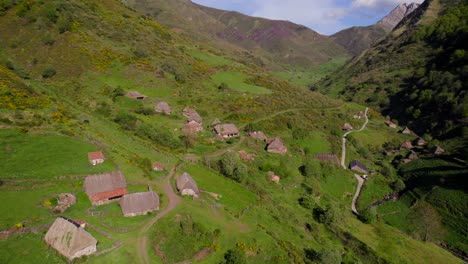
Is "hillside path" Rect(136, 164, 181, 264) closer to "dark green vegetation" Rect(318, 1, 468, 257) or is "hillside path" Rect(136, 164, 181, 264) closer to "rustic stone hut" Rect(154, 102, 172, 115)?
"rustic stone hut" Rect(154, 102, 172, 115)

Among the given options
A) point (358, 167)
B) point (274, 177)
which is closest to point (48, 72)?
point (274, 177)

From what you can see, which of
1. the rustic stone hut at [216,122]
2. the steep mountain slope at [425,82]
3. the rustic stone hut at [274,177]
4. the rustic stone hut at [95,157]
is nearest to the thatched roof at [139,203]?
the rustic stone hut at [95,157]

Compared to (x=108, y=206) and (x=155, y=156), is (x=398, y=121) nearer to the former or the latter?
(x=155, y=156)

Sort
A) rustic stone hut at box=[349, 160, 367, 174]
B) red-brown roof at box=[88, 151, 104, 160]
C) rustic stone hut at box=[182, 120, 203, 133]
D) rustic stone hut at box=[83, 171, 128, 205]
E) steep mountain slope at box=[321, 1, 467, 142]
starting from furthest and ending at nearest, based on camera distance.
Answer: steep mountain slope at box=[321, 1, 467, 142]
rustic stone hut at box=[349, 160, 367, 174]
rustic stone hut at box=[182, 120, 203, 133]
red-brown roof at box=[88, 151, 104, 160]
rustic stone hut at box=[83, 171, 128, 205]

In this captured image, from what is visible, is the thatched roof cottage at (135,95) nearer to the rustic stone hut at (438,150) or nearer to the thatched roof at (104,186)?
the thatched roof at (104,186)

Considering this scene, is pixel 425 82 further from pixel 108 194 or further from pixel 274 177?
pixel 108 194

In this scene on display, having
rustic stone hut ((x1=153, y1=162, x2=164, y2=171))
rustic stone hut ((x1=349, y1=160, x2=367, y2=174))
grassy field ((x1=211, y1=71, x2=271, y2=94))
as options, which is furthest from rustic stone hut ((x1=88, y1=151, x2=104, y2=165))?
grassy field ((x1=211, y1=71, x2=271, y2=94))
